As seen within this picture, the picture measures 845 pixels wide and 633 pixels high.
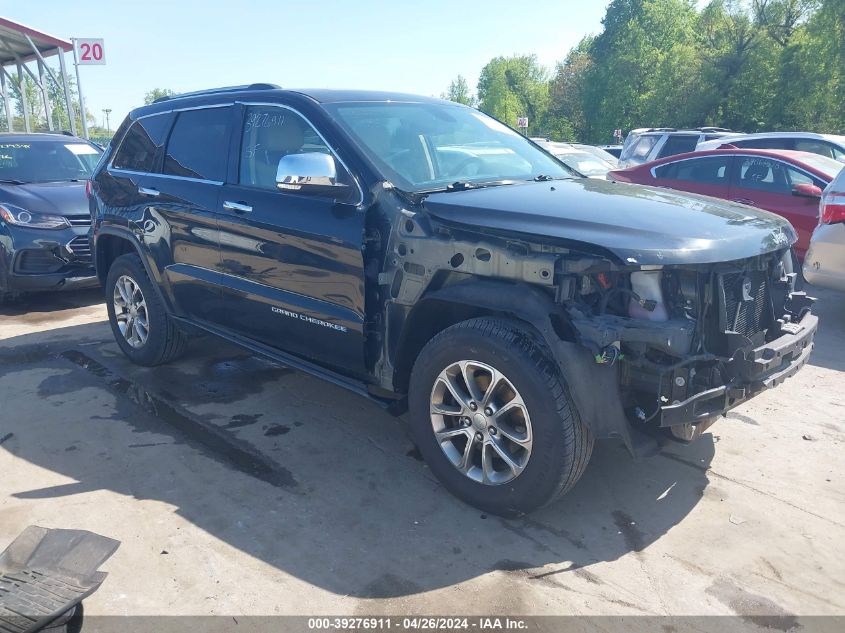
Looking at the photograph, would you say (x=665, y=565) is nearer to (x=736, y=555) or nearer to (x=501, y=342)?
(x=736, y=555)

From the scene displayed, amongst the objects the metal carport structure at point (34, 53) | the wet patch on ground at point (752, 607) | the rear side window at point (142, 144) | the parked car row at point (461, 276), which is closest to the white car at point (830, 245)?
the parked car row at point (461, 276)

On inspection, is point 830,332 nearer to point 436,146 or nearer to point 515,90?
point 436,146

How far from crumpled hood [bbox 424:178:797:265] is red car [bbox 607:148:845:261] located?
15.7ft

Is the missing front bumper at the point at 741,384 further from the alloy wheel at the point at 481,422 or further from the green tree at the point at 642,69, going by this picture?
the green tree at the point at 642,69

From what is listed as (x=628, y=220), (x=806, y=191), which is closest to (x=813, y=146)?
(x=806, y=191)

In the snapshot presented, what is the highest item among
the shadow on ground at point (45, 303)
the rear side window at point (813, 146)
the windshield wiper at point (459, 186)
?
the rear side window at point (813, 146)

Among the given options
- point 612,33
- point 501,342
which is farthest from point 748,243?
point 612,33

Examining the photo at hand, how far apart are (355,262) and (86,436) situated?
2105mm

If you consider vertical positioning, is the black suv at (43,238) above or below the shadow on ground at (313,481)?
above

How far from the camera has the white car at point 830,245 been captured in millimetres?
6105

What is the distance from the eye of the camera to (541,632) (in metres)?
2.62

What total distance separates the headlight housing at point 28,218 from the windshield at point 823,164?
843 cm

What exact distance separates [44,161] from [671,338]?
26.8 feet

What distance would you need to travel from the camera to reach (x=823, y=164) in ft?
28.2
